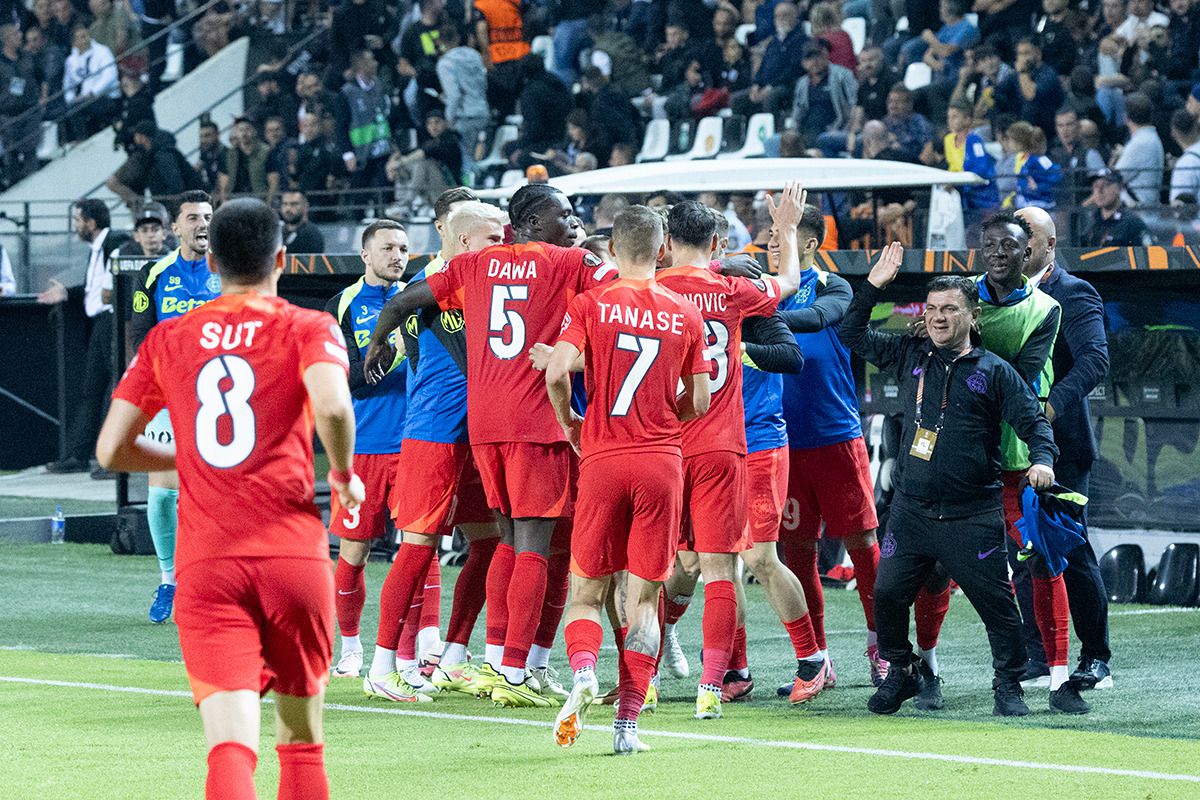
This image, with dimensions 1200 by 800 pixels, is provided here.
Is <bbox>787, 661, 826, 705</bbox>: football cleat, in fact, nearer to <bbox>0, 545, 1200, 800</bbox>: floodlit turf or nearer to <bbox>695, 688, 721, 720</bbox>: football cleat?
<bbox>0, 545, 1200, 800</bbox>: floodlit turf

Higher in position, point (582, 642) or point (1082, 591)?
point (582, 642)

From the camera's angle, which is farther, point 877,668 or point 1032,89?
point 1032,89

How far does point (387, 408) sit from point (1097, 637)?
3512mm

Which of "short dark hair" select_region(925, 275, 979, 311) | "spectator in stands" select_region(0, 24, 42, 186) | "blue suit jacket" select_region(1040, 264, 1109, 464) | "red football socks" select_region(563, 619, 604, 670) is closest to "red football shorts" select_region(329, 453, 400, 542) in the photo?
"red football socks" select_region(563, 619, 604, 670)

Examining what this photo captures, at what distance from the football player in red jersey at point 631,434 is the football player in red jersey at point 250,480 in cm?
223

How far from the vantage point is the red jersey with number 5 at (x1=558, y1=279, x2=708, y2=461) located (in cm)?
690

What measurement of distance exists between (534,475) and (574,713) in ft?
4.90

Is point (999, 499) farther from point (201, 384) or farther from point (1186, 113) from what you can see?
point (1186, 113)

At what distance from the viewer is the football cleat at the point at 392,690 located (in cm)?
815

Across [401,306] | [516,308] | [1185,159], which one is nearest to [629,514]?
[516,308]

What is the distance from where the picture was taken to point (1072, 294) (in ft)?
27.6

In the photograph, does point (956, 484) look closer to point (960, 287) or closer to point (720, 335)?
point (960, 287)

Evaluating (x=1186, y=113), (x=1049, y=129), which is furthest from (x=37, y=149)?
(x=1186, y=113)

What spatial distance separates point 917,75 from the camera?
1866 cm
